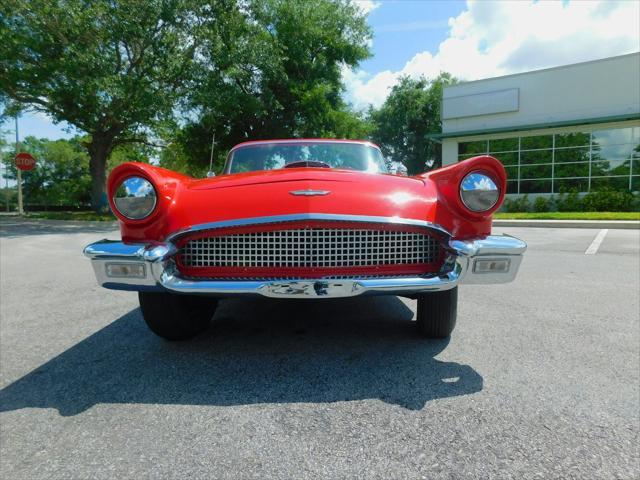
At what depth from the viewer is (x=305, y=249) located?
2127 mm

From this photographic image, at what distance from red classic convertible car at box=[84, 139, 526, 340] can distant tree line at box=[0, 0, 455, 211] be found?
13.5m

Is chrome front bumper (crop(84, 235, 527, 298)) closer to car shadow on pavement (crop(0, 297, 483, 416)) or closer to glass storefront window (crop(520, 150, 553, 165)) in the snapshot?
car shadow on pavement (crop(0, 297, 483, 416))

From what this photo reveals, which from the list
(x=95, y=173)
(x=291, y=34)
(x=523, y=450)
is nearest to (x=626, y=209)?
(x=291, y=34)

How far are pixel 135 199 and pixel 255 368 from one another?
1089 millimetres

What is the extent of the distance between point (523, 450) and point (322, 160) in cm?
254

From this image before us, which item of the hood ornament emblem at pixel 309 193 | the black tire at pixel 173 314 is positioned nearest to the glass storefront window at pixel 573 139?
the hood ornament emblem at pixel 309 193

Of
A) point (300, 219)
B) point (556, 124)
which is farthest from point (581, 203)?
point (300, 219)

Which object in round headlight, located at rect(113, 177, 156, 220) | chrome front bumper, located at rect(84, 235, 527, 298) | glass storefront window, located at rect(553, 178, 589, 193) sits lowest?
chrome front bumper, located at rect(84, 235, 527, 298)

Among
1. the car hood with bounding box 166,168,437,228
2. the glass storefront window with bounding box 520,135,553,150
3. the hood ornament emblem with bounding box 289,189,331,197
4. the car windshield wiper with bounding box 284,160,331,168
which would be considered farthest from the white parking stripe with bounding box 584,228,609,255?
the glass storefront window with bounding box 520,135,553,150

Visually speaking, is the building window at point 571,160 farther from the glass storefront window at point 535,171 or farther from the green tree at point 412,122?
the green tree at point 412,122

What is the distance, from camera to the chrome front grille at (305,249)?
6.99ft

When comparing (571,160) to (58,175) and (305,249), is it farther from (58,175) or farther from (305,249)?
(58,175)

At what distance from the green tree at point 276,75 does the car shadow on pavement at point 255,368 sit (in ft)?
47.1

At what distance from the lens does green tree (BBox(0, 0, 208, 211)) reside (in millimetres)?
13547
